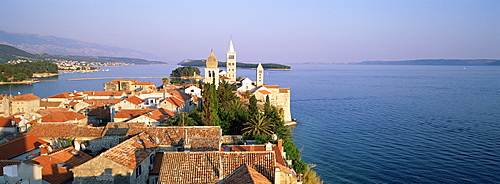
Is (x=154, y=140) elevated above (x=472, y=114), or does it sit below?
above

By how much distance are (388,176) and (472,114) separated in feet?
96.2

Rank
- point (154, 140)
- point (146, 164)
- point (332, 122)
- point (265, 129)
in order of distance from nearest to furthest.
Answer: point (146, 164) → point (154, 140) → point (265, 129) → point (332, 122)

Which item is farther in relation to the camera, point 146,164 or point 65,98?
point 65,98

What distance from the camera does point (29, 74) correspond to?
112875 mm

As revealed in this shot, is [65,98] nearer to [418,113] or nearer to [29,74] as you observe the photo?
[418,113]

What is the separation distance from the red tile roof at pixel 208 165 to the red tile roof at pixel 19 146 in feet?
32.3

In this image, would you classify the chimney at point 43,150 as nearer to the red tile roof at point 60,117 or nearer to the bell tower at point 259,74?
the red tile roof at point 60,117

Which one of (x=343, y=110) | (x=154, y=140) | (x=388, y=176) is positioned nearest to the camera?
(x=154, y=140)

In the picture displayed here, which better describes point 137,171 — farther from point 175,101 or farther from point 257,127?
point 175,101

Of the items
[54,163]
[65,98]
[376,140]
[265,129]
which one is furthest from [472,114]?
[65,98]

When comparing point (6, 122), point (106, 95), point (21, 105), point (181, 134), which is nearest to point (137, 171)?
point (181, 134)

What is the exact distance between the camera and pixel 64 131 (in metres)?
19.0

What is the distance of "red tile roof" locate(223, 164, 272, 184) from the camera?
28.5ft

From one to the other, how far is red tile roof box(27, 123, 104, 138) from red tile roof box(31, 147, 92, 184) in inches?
143
